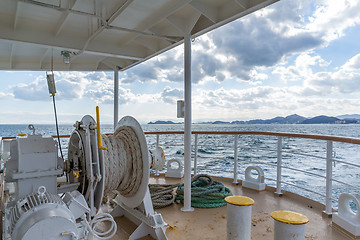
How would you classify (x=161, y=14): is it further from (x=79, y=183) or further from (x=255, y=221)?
(x=255, y=221)

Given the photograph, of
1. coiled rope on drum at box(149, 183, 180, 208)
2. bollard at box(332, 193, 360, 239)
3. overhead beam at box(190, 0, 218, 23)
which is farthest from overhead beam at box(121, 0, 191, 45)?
bollard at box(332, 193, 360, 239)

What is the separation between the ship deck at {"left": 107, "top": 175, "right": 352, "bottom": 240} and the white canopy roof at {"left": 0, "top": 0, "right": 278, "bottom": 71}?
2033 mm

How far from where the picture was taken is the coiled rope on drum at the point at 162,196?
2779 mm

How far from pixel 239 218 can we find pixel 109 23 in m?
2.21

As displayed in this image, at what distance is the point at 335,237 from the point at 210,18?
2361 mm

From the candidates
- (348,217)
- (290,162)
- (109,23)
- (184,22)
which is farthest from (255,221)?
(290,162)

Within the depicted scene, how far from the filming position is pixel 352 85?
127ft

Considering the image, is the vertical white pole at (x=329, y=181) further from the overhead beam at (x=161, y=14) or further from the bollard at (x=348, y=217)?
the overhead beam at (x=161, y=14)

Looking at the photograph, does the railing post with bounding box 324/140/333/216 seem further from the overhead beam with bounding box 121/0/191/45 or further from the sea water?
the overhead beam with bounding box 121/0/191/45

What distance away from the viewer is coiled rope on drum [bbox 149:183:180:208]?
278cm

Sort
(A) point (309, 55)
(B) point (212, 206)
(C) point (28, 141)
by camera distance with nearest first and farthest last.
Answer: (C) point (28, 141)
(B) point (212, 206)
(A) point (309, 55)

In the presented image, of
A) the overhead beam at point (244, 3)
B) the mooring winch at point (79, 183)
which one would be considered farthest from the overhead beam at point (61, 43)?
the overhead beam at point (244, 3)

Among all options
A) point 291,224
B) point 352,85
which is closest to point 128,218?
point 291,224

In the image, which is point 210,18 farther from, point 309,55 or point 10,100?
point 10,100
